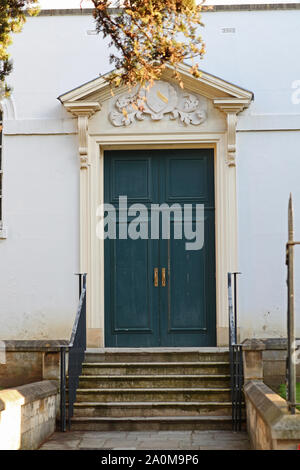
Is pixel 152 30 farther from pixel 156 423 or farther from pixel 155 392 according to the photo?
pixel 156 423

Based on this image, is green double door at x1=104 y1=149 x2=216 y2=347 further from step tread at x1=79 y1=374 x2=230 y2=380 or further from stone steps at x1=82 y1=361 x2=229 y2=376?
step tread at x1=79 y1=374 x2=230 y2=380

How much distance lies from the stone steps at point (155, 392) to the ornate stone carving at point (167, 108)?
326 centimetres

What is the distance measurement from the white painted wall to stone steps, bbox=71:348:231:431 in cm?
128

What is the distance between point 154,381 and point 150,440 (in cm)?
126

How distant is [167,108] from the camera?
35.0ft

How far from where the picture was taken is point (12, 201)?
35.3 ft

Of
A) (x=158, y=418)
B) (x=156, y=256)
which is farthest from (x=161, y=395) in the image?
(x=156, y=256)

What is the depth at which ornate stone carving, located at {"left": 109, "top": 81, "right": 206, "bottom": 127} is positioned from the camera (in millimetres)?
10656

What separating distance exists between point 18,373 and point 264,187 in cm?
415

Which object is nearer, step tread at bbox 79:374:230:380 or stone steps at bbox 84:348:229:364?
step tread at bbox 79:374:230:380

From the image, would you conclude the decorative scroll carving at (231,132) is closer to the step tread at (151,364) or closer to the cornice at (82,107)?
the cornice at (82,107)

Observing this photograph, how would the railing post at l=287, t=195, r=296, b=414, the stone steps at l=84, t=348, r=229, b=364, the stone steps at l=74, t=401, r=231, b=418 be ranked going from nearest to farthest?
the railing post at l=287, t=195, r=296, b=414 < the stone steps at l=74, t=401, r=231, b=418 < the stone steps at l=84, t=348, r=229, b=364

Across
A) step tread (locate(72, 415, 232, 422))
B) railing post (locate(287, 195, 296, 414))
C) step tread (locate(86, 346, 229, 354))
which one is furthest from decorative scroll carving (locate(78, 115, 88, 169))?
railing post (locate(287, 195, 296, 414))

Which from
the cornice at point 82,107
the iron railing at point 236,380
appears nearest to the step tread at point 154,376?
the iron railing at point 236,380
